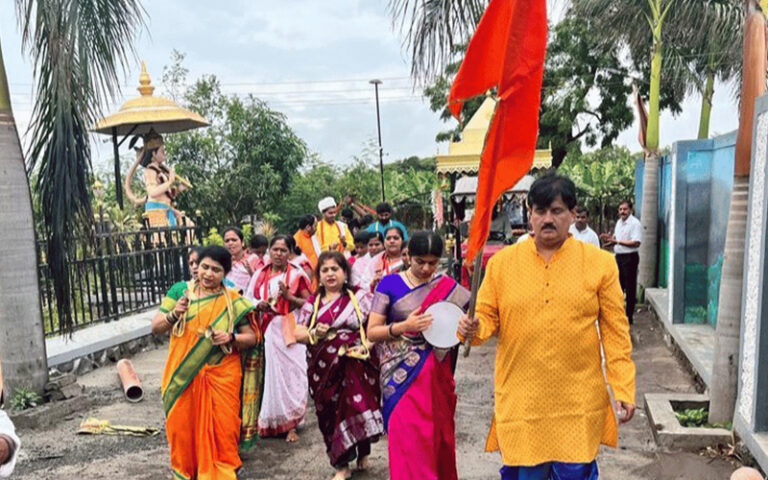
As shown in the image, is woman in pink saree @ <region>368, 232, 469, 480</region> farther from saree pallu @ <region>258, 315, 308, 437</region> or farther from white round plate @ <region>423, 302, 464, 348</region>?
saree pallu @ <region>258, 315, 308, 437</region>

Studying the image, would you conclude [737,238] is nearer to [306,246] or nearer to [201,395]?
[201,395]

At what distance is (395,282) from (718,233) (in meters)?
5.33

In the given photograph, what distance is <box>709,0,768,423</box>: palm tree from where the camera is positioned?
15.8ft

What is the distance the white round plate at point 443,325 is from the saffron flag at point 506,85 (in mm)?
703

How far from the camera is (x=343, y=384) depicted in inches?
180

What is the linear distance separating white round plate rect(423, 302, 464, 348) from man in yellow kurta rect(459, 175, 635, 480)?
53 cm

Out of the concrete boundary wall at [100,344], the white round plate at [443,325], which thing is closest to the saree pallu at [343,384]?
the white round plate at [443,325]

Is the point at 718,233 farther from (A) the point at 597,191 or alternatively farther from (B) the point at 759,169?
(A) the point at 597,191

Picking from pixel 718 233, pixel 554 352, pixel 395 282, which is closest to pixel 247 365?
pixel 395 282

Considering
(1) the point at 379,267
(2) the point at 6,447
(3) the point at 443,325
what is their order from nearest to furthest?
(2) the point at 6,447, (3) the point at 443,325, (1) the point at 379,267

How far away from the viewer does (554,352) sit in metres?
2.88

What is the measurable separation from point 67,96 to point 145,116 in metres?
6.22

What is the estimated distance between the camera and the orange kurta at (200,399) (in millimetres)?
4109

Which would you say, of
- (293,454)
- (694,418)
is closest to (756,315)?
(694,418)
